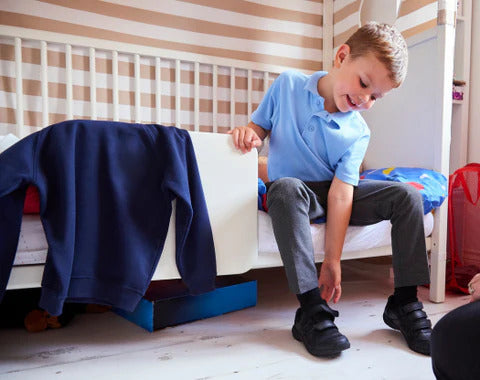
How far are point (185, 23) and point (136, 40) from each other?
216 mm

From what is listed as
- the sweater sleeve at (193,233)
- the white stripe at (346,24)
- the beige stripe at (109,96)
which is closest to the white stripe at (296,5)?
the white stripe at (346,24)

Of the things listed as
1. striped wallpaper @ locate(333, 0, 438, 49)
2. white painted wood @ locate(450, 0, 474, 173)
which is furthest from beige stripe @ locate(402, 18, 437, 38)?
white painted wood @ locate(450, 0, 474, 173)

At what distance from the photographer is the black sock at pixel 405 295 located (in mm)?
957

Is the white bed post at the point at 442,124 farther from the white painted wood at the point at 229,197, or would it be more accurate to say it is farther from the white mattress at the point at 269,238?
the white painted wood at the point at 229,197

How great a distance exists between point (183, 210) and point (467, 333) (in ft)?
1.80

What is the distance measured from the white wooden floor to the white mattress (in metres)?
0.19

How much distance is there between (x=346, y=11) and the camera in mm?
1884

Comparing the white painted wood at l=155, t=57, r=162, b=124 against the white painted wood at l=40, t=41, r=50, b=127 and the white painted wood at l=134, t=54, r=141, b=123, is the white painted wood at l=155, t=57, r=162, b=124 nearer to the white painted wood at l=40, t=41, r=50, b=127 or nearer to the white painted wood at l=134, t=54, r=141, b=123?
the white painted wood at l=134, t=54, r=141, b=123

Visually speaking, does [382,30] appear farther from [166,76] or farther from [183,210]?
[166,76]

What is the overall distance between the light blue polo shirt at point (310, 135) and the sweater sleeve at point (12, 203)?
1.99 feet

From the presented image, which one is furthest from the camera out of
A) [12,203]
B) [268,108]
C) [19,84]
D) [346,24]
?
[346,24]

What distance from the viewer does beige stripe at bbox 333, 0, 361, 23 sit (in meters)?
1.83

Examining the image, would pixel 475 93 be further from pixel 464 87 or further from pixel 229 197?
pixel 229 197

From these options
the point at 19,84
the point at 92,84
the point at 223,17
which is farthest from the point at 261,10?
the point at 19,84
